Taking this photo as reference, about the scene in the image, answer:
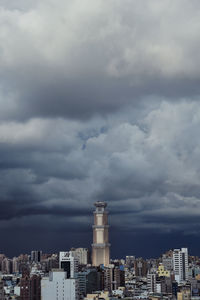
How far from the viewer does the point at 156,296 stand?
67812mm

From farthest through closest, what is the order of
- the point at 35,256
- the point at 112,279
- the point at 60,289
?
the point at 35,256
the point at 112,279
the point at 60,289

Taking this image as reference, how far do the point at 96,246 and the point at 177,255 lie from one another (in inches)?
1306

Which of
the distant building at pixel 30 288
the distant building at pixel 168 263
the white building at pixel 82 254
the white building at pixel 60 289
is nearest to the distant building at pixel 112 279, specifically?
the distant building at pixel 30 288

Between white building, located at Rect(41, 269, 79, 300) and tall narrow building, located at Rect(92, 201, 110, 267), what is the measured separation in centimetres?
7431

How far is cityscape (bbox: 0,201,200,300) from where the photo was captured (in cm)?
6488

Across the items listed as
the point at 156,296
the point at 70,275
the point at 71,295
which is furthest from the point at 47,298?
the point at 70,275

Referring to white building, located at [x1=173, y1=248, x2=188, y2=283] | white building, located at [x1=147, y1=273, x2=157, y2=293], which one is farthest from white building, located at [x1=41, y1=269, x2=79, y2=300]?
white building, located at [x1=173, y1=248, x2=188, y2=283]

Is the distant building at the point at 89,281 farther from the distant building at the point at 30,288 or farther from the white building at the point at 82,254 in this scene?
the white building at the point at 82,254

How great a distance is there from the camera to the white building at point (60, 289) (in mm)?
63250

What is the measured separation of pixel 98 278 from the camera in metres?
85.2

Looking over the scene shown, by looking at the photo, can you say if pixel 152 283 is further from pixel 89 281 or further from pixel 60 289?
pixel 60 289

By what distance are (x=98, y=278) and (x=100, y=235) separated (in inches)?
2345

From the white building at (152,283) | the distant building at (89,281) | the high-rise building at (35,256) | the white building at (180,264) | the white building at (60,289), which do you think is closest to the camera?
the white building at (60,289)

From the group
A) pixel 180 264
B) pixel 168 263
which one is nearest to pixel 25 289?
pixel 180 264
